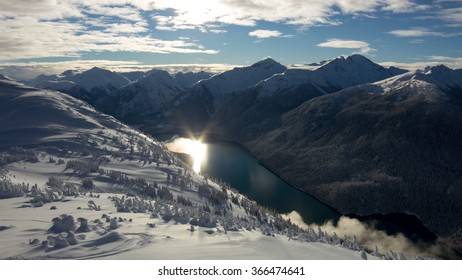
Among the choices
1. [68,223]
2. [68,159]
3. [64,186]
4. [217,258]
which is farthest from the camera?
[68,159]

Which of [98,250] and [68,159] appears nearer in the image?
[98,250]

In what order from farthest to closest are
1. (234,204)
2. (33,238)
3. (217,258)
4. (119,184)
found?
(234,204), (119,184), (33,238), (217,258)

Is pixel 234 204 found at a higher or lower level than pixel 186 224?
lower

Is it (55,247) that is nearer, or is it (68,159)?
(55,247)

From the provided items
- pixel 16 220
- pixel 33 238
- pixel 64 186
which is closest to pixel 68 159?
pixel 64 186
